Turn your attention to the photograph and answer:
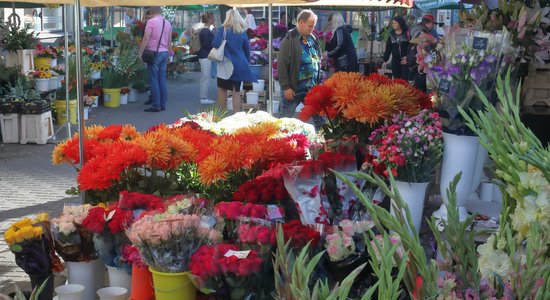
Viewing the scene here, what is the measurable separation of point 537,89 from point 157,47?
9.07m

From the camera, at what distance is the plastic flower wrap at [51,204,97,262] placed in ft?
11.4

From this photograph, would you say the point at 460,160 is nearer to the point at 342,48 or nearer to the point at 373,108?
the point at 373,108

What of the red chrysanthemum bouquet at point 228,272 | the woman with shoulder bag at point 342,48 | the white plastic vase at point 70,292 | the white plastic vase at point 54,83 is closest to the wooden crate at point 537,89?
the red chrysanthemum bouquet at point 228,272

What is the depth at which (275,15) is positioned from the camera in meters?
22.8

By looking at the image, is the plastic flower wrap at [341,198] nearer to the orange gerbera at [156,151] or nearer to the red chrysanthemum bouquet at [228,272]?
the red chrysanthemum bouquet at [228,272]

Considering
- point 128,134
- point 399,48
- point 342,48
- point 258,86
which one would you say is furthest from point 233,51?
point 128,134

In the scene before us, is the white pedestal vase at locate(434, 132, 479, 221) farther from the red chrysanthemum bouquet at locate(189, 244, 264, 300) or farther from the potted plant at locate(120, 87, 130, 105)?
the potted plant at locate(120, 87, 130, 105)

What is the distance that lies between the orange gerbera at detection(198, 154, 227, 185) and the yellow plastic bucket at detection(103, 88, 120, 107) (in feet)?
32.2

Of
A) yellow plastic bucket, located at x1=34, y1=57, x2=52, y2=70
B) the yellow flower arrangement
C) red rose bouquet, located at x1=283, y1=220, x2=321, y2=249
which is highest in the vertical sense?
yellow plastic bucket, located at x1=34, y1=57, x2=52, y2=70

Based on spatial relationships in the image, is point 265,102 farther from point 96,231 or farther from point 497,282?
point 497,282

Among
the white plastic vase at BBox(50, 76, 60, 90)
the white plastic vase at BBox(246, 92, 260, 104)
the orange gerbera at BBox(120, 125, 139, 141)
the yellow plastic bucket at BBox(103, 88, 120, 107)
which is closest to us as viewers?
the orange gerbera at BBox(120, 125, 139, 141)

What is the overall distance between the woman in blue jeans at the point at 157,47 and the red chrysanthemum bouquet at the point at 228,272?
31.0 ft

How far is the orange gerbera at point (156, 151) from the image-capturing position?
3811 millimetres

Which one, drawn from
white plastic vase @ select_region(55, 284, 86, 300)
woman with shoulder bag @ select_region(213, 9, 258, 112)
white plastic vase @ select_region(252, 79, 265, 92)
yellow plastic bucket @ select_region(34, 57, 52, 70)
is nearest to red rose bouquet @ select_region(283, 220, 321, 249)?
white plastic vase @ select_region(55, 284, 86, 300)
